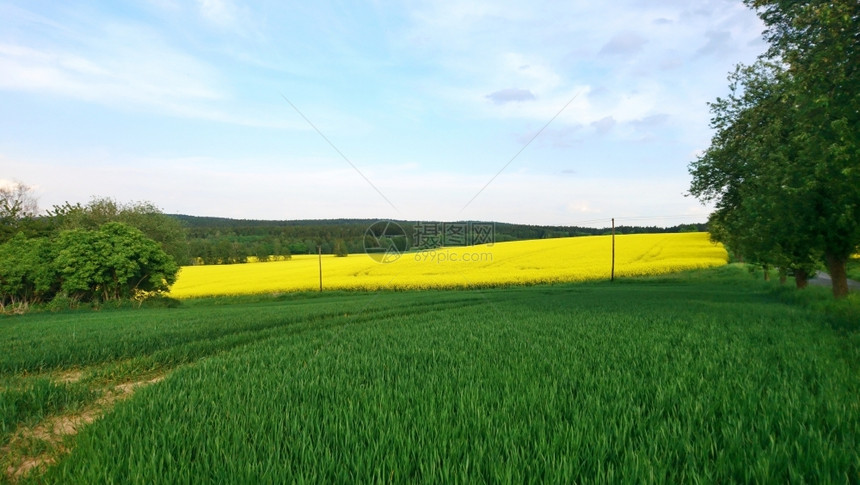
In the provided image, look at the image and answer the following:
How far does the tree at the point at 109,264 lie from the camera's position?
3331cm

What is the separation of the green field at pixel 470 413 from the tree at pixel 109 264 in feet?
101

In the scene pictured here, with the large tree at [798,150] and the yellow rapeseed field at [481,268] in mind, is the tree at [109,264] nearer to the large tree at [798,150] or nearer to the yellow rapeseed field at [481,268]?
the yellow rapeseed field at [481,268]

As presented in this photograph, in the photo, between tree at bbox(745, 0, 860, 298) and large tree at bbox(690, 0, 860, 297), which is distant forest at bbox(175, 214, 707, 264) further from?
tree at bbox(745, 0, 860, 298)

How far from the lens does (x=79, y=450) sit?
11.5ft

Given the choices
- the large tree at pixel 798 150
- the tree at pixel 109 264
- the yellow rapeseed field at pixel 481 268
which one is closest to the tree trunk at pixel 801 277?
the large tree at pixel 798 150

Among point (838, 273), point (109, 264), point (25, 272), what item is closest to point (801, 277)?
point (838, 273)

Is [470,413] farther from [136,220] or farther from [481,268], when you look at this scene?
[136,220]

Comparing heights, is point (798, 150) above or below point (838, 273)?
above

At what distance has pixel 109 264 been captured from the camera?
33781mm

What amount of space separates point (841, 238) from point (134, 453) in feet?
71.7

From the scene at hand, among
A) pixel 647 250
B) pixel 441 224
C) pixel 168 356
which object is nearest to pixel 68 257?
pixel 441 224

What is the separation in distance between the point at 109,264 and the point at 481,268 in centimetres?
3354

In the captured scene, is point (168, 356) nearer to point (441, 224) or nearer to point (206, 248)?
point (441, 224)

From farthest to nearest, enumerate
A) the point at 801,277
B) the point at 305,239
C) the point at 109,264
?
the point at 305,239 < the point at 109,264 < the point at 801,277
